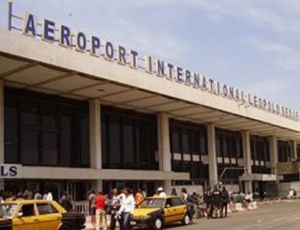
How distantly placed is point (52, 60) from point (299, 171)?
40266 mm

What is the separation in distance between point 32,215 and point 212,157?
108ft

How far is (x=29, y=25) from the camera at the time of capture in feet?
83.8

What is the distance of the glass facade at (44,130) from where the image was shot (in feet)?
101

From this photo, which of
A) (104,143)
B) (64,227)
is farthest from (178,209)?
(104,143)

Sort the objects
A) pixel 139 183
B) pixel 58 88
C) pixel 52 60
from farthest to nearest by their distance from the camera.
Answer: pixel 139 183 < pixel 58 88 < pixel 52 60

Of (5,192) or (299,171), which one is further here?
(299,171)

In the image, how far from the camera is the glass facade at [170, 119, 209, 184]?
4569 cm

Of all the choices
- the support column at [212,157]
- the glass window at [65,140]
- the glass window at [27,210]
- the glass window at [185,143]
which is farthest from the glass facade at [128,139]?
the glass window at [27,210]

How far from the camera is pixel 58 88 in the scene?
1278 inches

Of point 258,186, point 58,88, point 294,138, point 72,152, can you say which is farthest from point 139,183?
point 294,138

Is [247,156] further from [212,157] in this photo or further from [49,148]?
[49,148]

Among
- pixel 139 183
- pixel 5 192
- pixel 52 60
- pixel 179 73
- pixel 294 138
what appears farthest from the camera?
pixel 294 138

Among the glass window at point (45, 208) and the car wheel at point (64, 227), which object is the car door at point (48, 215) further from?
the car wheel at point (64, 227)

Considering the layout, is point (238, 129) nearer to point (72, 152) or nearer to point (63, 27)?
point (72, 152)
